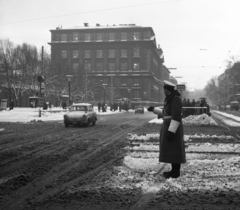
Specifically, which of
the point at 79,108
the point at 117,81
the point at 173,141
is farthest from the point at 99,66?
the point at 173,141

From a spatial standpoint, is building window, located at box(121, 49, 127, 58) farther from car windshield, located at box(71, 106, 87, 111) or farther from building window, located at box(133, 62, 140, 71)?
car windshield, located at box(71, 106, 87, 111)

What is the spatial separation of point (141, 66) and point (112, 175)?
88.6 metres

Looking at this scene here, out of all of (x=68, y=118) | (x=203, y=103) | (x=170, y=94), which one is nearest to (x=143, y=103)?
(x=203, y=103)

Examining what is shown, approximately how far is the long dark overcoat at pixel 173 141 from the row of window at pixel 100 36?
89025 millimetres

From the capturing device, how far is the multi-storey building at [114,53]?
3612 inches

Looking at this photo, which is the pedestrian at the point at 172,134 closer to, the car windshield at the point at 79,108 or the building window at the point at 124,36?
the car windshield at the point at 79,108

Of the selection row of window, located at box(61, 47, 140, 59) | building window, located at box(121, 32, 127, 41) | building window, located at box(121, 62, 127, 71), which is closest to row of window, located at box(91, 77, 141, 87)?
building window, located at box(121, 62, 127, 71)

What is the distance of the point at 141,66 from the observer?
3666 inches

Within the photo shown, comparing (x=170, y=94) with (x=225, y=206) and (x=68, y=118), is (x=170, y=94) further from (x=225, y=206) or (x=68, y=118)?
(x=68, y=118)

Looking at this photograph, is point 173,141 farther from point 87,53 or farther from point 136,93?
point 87,53

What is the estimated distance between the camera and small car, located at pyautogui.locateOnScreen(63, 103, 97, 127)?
1911cm

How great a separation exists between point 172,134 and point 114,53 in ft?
299

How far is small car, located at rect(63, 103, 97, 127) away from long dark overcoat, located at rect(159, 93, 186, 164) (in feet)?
45.6

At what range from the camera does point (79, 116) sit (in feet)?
63.0
